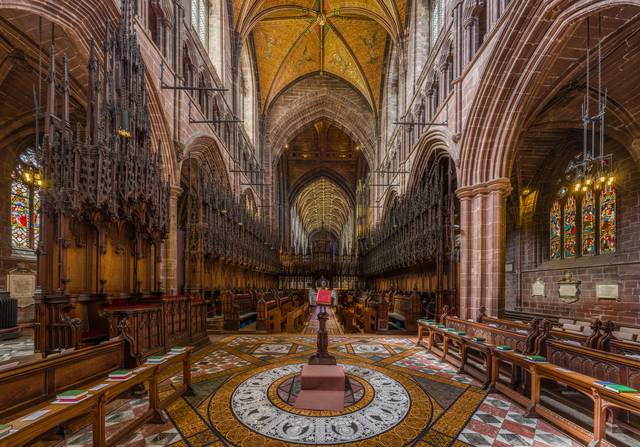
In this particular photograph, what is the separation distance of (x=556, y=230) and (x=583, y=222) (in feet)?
4.81

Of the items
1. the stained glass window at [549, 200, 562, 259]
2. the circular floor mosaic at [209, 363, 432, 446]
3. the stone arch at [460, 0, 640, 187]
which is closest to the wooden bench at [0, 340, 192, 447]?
the circular floor mosaic at [209, 363, 432, 446]

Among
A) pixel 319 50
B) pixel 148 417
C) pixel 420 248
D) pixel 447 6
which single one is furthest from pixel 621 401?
pixel 319 50

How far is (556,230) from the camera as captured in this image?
13.2m

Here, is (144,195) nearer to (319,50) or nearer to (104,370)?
(104,370)

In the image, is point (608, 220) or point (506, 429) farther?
point (608, 220)

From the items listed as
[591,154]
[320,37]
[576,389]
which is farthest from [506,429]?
[320,37]

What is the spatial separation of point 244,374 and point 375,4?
18910 mm

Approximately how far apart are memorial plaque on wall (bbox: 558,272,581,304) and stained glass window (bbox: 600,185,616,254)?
1406 mm

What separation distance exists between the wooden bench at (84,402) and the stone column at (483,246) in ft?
23.3

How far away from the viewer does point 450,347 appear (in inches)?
303

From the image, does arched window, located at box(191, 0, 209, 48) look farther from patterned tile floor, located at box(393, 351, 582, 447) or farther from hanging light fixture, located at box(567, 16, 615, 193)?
patterned tile floor, located at box(393, 351, 582, 447)

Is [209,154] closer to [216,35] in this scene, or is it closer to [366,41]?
[216,35]

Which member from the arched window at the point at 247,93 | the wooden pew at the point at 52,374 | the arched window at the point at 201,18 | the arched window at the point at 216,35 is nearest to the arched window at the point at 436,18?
the arched window at the point at 216,35

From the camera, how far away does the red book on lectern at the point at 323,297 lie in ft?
16.8
